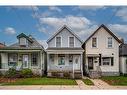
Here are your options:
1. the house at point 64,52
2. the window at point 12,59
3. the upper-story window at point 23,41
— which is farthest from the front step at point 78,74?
the window at point 12,59

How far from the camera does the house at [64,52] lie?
27.3 metres

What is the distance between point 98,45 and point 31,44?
6.04 meters

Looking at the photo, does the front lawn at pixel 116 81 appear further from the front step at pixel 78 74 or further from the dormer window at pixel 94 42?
the dormer window at pixel 94 42

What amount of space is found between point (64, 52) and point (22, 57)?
3.92 meters

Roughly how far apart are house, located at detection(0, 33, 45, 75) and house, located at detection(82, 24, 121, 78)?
13.7ft

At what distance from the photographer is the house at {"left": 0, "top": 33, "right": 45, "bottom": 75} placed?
27.8 m

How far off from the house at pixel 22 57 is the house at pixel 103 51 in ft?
13.7

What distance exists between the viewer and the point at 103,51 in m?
28.7

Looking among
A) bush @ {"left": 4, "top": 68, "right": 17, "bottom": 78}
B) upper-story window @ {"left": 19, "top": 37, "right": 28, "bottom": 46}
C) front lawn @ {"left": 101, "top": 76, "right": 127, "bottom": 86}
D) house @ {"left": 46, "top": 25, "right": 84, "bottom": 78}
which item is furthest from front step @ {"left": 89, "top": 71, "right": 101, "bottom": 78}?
upper-story window @ {"left": 19, "top": 37, "right": 28, "bottom": 46}

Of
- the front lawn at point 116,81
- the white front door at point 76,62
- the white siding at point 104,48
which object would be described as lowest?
the front lawn at point 116,81

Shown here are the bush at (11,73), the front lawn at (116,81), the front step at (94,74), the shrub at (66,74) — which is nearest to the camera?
the front lawn at (116,81)

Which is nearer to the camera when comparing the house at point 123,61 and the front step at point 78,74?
the front step at point 78,74

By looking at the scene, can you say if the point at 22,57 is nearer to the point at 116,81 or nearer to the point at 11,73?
the point at 11,73

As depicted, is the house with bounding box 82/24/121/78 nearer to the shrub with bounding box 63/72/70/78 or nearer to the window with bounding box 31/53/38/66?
the shrub with bounding box 63/72/70/78
